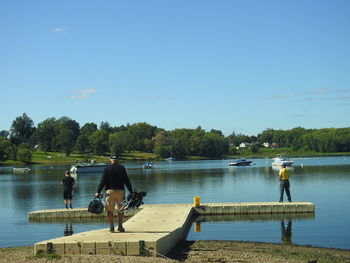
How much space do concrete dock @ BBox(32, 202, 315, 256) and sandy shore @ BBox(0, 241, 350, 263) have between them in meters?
0.46

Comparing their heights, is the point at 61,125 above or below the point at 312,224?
above

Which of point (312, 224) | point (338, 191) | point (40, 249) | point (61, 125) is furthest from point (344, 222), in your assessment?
point (61, 125)

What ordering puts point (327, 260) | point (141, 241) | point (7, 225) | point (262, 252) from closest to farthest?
point (141, 241)
point (327, 260)
point (262, 252)
point (7, 225)

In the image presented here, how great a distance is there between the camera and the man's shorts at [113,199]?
15.8m

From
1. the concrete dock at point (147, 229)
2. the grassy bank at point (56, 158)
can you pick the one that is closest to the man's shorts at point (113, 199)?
the concrete dock at point (147, 229)

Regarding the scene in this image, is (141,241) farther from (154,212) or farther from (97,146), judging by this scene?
(97,146)

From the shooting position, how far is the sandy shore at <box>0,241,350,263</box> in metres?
13.3

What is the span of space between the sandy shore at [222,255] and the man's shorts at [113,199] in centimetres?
208

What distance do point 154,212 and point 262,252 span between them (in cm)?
826

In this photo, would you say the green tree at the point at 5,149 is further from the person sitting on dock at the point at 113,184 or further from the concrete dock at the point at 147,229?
the person sitting on dock at the point at 113,184

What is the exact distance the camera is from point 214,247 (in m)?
17.5

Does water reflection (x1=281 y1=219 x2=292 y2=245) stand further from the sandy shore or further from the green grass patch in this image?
the green grass patch

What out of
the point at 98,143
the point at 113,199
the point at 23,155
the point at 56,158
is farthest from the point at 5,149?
the point at 113,199

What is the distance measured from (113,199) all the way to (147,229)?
2037 millimetres
